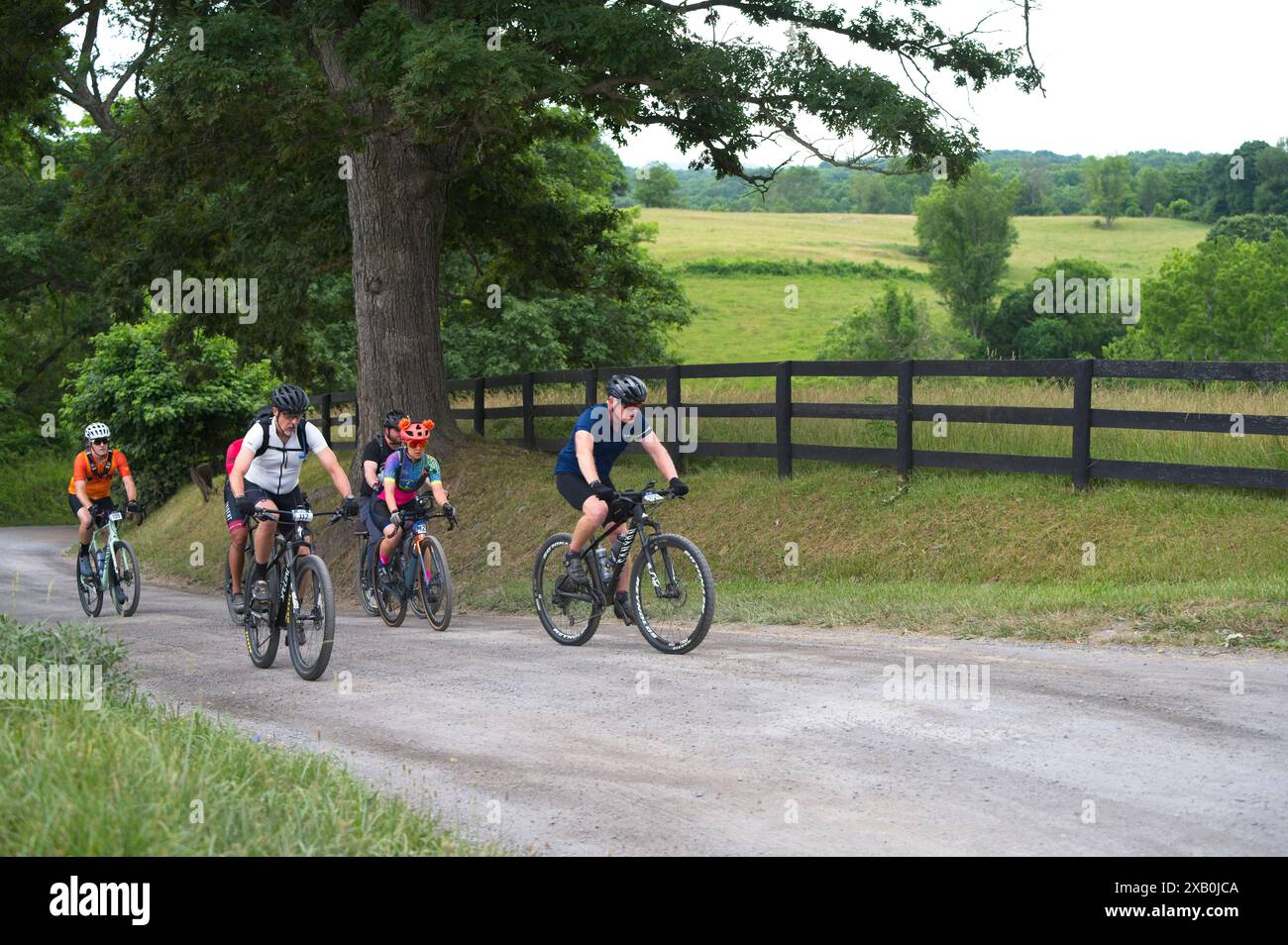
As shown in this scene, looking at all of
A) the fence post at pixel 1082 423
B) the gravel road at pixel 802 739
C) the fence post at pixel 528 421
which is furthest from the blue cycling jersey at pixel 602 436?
the fence post at pixel 528 421

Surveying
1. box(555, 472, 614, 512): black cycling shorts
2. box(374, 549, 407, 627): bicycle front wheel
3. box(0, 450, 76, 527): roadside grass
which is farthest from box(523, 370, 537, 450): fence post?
box(0, 450, 76, 527): roadside grass

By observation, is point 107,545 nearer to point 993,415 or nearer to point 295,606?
point 295,606

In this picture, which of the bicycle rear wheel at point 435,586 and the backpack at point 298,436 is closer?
the backpack at point 298,436

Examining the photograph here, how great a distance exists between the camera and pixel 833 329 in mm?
83000

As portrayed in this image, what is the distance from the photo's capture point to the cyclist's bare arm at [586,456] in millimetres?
10633

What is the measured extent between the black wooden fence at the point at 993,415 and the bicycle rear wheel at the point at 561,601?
5517 millimetres

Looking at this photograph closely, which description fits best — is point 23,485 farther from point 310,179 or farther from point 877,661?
point 877,661

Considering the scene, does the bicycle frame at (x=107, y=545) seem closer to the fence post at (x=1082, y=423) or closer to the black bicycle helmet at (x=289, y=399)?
the black bicycle helmet at (x=289, y=399)

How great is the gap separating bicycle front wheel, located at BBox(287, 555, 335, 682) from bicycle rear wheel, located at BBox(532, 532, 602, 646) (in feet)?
6.45

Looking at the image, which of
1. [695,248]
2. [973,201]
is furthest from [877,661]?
[973,201]

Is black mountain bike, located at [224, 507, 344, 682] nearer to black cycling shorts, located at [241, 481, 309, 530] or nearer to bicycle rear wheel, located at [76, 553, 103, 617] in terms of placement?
black cycling shorts, located at [241, 481, 309, 530]

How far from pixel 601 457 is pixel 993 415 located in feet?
19.7

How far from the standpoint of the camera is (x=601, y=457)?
11172mm

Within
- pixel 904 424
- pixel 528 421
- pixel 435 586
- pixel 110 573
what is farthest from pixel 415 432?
pixel 528 421
